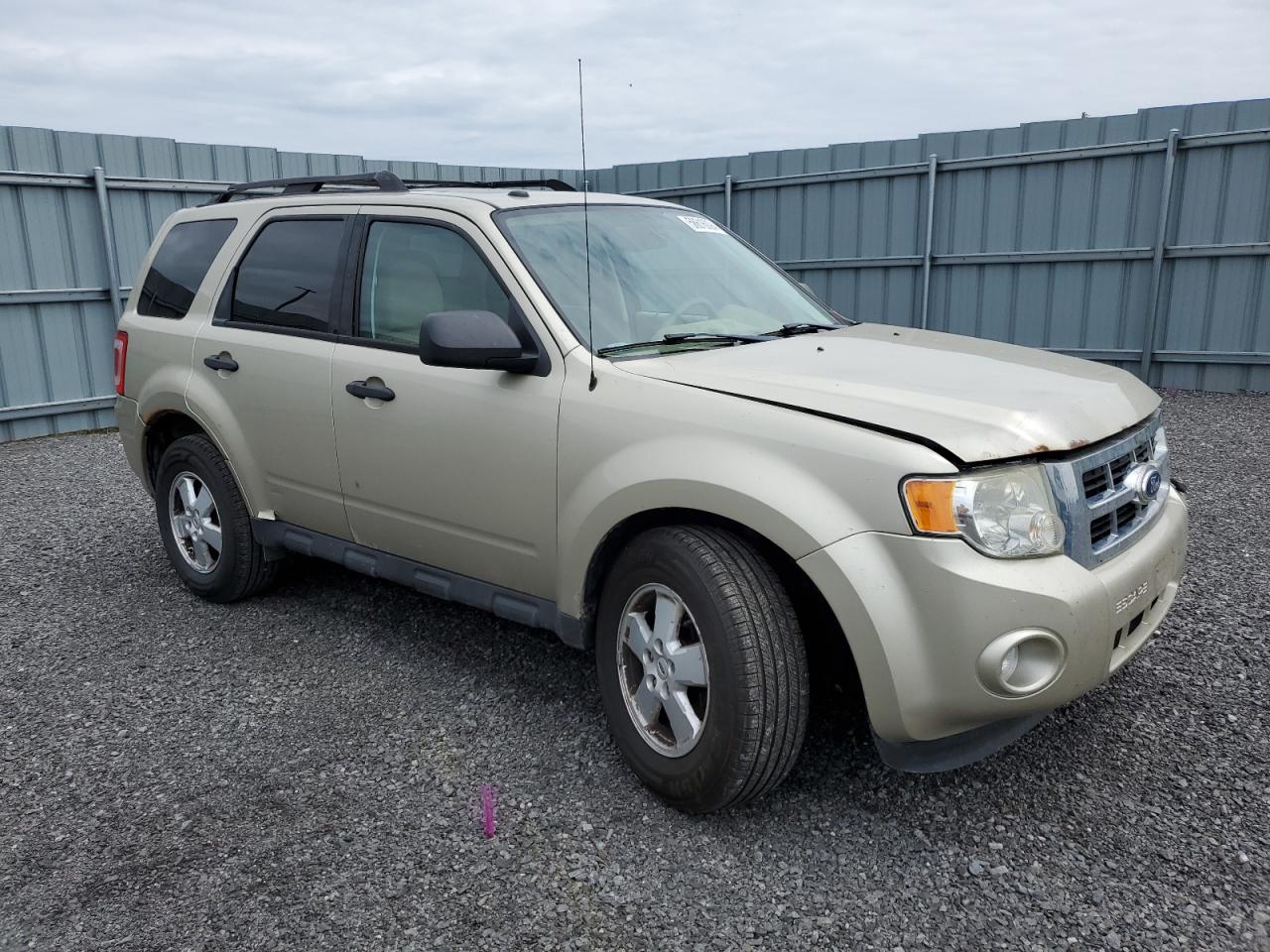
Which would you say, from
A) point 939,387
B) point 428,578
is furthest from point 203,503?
point 939,387

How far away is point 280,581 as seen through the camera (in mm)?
5059

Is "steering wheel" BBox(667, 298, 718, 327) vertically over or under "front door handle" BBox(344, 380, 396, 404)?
over

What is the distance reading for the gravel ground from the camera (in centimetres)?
253

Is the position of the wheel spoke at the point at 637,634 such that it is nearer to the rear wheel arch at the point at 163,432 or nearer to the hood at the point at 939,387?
the hood at the point at 939,387

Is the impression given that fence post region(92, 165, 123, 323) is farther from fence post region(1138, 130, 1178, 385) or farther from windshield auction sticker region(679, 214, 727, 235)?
fence post region(1138, 130, 1178, 385)

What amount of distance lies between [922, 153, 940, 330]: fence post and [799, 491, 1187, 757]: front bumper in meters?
9.70

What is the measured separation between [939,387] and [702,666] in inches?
41.2

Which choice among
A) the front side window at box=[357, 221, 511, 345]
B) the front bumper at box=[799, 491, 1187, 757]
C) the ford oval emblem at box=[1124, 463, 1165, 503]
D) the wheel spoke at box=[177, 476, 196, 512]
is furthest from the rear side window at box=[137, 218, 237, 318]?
the ford oval emblem at box=[1124, 463, 1165, 503]

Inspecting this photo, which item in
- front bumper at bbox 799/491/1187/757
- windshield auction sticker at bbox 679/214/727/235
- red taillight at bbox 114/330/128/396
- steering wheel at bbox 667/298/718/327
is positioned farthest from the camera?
red taillight at bbox 114/330/128/396

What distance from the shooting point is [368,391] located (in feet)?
12.2

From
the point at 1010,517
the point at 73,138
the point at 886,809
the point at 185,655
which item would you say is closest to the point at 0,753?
the point at 185,655

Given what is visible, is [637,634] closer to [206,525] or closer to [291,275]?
[291,275]

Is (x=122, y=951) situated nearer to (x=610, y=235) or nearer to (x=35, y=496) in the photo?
(x=610, y=235)

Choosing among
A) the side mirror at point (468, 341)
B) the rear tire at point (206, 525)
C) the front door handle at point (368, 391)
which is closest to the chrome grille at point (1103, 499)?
the side mirror at point (468, 341)
